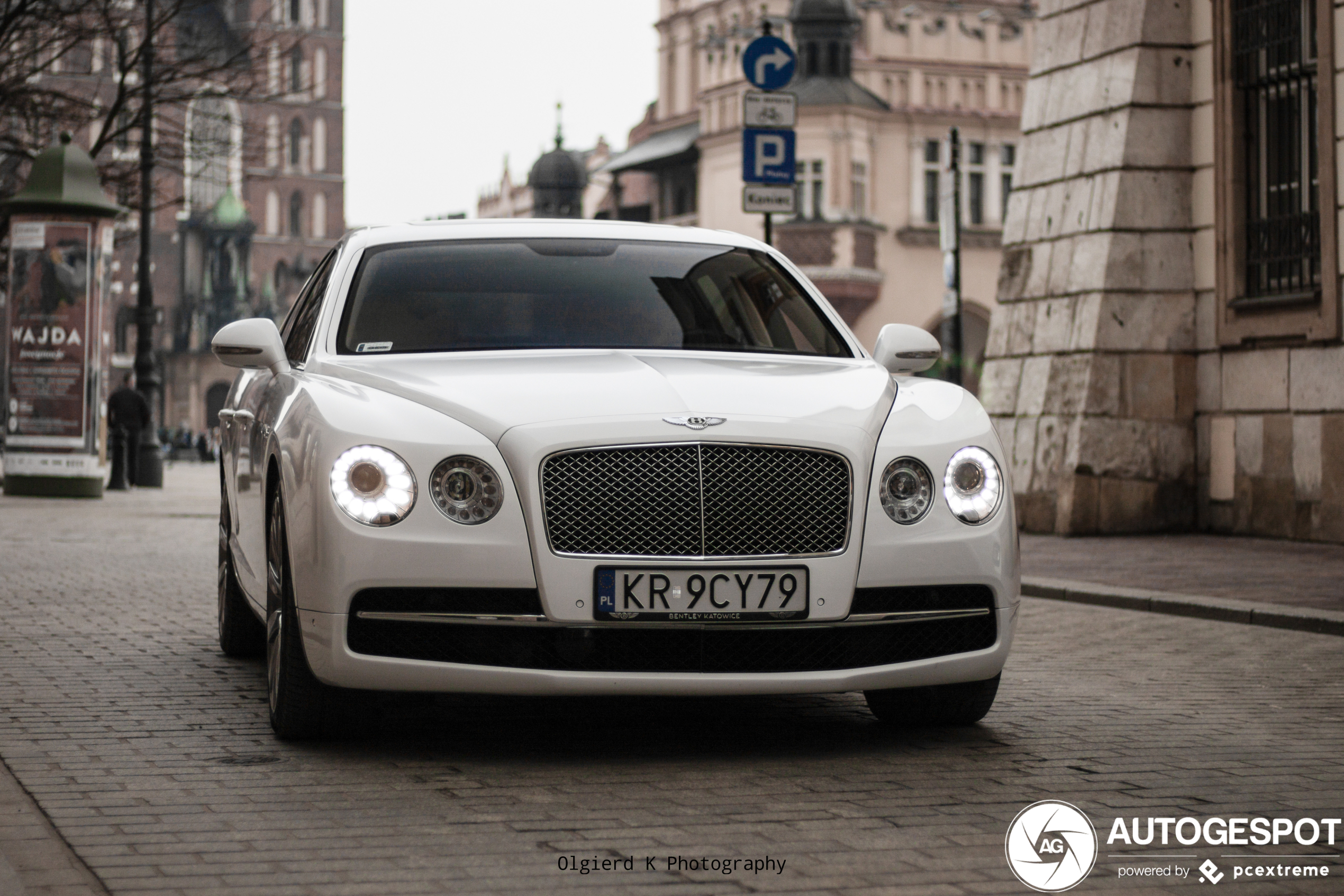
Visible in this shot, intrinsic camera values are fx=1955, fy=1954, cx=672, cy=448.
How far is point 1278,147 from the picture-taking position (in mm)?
15203

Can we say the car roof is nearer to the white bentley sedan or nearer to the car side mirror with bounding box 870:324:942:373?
the car side mirror with bounding box 870:324:942:373

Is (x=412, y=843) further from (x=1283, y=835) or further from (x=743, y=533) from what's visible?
(x=1283, y=835)

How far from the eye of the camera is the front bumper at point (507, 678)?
5.37 m

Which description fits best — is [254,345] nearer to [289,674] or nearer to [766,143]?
[289,674]

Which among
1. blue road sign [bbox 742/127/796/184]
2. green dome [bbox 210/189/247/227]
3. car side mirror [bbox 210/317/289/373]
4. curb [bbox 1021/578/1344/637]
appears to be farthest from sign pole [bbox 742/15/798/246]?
green dome [bbox 210/189/247/227]

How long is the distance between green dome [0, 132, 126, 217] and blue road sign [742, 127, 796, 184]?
11.1 m

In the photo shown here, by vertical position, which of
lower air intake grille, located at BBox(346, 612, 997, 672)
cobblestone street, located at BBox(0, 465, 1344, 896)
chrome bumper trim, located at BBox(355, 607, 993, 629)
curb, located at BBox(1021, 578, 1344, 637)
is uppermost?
chrome bumper trim, located at BBox(355, 607, 993, 629)

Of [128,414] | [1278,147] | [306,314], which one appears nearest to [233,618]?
[306,314]

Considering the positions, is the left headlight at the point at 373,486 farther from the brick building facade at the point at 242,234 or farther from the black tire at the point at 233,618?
the brick building facade at the point at 242,234

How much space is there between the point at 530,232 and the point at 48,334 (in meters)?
19.4

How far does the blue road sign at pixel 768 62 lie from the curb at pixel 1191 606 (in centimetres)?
660

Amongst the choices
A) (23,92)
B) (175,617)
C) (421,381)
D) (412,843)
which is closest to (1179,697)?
(421,381)

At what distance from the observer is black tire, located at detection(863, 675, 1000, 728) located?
19.9ft

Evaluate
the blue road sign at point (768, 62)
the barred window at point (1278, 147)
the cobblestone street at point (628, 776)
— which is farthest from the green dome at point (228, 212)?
the cobblestone street at point (628, 776)
